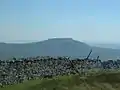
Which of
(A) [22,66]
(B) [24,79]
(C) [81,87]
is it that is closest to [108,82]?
(C) [81,87]

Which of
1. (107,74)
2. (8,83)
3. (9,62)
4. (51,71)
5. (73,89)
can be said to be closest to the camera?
(73,89)

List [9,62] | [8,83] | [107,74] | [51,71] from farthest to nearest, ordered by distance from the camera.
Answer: [9,62]
[51,71]
[107,74]
[8,83]

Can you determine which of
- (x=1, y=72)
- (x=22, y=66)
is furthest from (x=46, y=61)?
(x=1, y=72)

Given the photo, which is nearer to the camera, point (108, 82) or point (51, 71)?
point (108, 82)

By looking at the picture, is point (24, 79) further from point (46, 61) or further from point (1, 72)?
point (46, 61)

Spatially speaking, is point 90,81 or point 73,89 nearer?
point 73,89

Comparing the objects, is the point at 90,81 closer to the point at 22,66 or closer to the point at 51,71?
the point at 51,71
